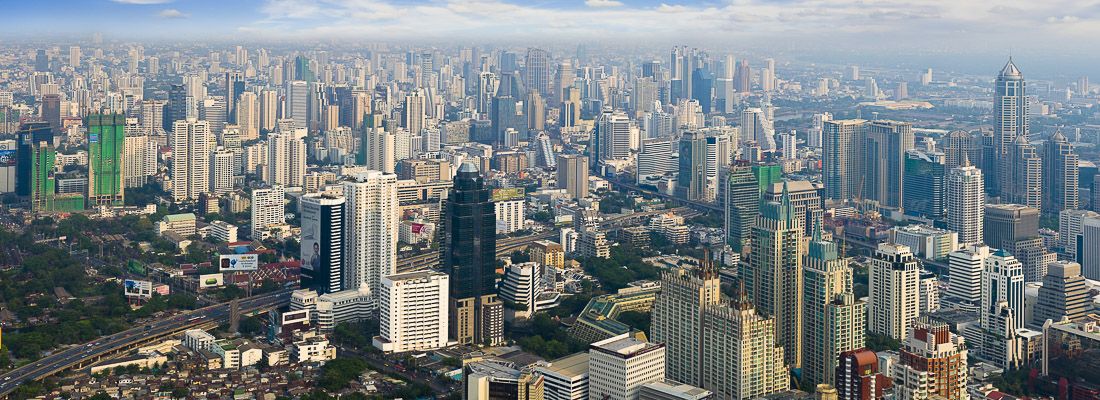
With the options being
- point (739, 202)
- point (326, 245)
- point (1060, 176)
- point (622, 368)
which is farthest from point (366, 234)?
point (1060, 176)

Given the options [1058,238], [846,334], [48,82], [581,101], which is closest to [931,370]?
[846,334]

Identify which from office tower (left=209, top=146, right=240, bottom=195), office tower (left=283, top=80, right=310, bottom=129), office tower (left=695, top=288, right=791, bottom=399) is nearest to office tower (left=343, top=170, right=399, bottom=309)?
office tower (left=695, top=288, right=791, bottom=399)

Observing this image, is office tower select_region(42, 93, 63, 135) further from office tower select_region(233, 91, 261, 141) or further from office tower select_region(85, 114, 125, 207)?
office tower select_region(233, 91, 261, 141)

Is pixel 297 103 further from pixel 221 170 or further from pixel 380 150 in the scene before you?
pixel 221 170

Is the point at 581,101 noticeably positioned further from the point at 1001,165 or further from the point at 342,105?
the point at 1001,165

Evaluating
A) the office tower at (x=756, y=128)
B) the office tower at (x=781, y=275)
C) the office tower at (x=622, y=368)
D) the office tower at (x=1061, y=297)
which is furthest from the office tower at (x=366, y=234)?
the office tower at (x=756, y=128)
